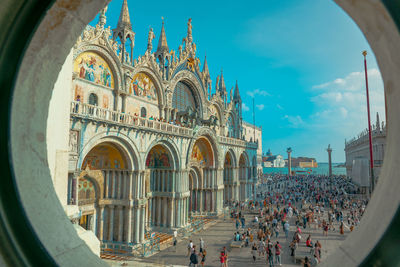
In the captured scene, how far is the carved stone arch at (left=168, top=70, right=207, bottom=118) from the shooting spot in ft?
85.1

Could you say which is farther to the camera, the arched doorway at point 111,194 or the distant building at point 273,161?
the distant building at point 273,161

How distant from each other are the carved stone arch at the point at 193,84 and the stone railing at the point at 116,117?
5.05 meters

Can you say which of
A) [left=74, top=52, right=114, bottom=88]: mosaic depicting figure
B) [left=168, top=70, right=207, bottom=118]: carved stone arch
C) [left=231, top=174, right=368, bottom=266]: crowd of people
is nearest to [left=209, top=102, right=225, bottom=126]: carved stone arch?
[left=168, top=70, right=207, bottom=118]: carved stone arch

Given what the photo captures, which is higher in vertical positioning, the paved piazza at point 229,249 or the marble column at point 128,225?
the marble column at point 128,225

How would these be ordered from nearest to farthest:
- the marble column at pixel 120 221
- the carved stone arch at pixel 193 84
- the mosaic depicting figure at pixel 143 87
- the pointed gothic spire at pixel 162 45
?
1. the marble column at pixel 120 221
2. the mosaic depicting figure at pixel 143 87
3. the pointed gothic spire at pixel 162 45
4. the carved stone arch at pixel 193 84

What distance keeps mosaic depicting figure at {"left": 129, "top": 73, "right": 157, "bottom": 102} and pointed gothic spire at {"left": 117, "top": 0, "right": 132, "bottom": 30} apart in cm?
385

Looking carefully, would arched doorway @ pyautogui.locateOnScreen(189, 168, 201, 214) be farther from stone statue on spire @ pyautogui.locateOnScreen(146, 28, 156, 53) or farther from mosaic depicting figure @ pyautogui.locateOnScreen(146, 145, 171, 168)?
stone statue on spire @ pyautogui.locateOnScreen(146, 28, 156, 53)

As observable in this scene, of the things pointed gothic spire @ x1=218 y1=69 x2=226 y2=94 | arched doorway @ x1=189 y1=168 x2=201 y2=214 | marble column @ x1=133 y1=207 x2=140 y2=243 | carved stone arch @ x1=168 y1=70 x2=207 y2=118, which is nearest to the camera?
marble column @ x1=133 y1=207 x2=140 y2=243

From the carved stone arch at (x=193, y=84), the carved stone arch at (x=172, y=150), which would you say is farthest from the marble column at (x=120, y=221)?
the carved stone arch at (x=193, y=84)

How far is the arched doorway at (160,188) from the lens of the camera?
72.4 ft

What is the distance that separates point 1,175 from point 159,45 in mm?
25456

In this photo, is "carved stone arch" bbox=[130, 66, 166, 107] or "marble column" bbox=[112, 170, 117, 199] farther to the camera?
"carved stone arch" bbox=[130, 66, 166, 107]

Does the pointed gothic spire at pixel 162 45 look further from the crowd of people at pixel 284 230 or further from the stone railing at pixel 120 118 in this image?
the crowd of people at pixel 284 230

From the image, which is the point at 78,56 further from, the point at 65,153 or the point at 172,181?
the point at 65,153
